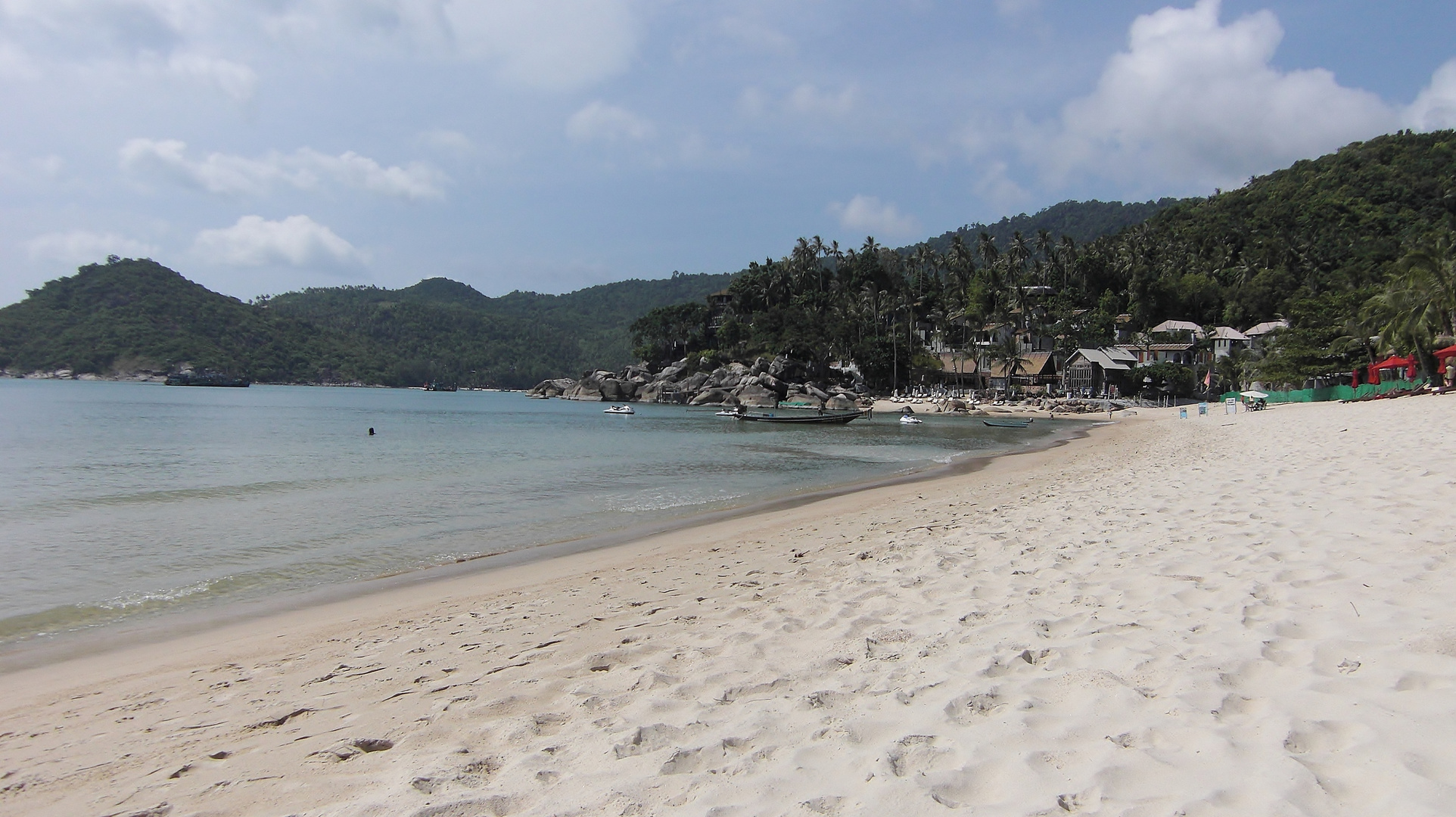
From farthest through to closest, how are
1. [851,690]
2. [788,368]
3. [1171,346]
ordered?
[788,368]
[1171,346]
[851,690]

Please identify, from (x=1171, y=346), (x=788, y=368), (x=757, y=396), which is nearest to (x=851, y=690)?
(x=757, y=396)

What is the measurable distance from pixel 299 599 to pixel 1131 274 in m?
96.7

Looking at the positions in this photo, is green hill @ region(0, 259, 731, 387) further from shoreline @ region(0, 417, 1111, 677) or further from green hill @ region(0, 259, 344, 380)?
shoreline @ region(0, 417, 1111, 677)

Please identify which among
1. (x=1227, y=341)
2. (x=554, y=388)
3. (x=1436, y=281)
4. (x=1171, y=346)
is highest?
(x=1436, y=281)

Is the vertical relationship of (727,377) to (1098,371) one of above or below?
below

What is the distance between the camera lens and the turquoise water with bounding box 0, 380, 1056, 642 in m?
10.5

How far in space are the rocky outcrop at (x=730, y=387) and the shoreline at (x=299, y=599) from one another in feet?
215

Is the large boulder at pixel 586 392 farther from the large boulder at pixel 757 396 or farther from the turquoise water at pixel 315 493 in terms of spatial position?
the turquoise water at pixel 315 493

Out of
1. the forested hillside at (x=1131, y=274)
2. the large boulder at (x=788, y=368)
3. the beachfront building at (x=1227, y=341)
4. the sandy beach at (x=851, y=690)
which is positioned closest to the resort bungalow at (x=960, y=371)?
the forested hillside at (x=1131, y=274)

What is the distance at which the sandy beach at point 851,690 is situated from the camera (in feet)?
9.38

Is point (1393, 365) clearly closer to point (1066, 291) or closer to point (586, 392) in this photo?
point (1066, 291)

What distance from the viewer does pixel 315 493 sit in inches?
723

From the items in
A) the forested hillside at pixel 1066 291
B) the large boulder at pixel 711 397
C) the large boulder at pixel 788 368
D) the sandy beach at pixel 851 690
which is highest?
the forested hillside at pixel 1066 291

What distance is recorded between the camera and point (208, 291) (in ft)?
512
